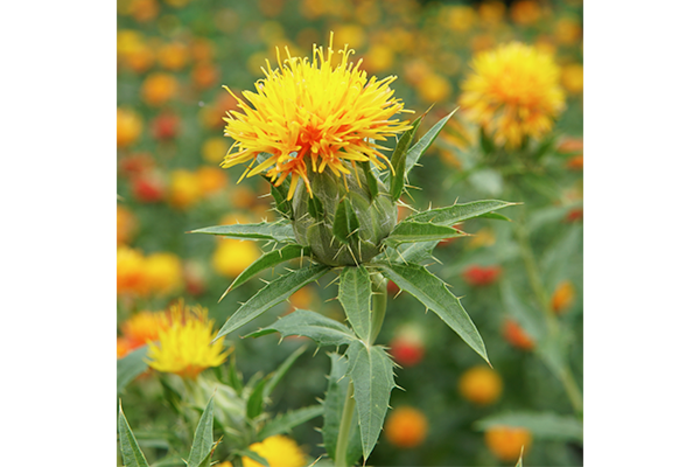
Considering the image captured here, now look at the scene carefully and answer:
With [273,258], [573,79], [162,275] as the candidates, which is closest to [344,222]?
[273,258]

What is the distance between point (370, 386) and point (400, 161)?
347 millimetres

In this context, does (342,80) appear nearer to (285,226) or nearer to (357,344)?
(285,226)

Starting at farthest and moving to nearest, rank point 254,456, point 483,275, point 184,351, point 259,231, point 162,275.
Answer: point 483,275
point 162,275
point 184,351
point 254,456
point 259,231

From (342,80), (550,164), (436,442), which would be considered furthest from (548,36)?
(342,80)

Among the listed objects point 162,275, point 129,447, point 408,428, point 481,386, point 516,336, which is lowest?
point 408,428

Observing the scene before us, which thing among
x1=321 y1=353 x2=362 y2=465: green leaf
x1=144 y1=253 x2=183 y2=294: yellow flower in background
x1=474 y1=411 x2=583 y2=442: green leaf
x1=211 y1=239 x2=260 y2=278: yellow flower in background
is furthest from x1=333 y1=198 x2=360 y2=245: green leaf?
x1=211 y1=239 x2=260 y2=278: yellow flower in background

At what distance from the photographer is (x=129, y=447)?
2.64 feet

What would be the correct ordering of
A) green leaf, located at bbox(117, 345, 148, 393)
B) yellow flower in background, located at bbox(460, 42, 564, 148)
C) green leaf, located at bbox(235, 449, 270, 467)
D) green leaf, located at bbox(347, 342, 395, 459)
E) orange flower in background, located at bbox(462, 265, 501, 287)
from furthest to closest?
orange flower in background, located at bbox(462, 265, 501, 287)
yellow flower in background, located at bbox(460, 42, 564, 148)
green leaf, located at bbox(117, 345, 148, 393)
green leaf, located at bbox(235, 449, 270, 467)
green leaf, located at bbox(347, 342, 395, 459)

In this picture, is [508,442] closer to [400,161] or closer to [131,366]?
[131,366]

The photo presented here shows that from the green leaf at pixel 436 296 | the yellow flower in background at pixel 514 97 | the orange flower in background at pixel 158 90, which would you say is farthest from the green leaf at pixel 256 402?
the orange flower in background at pixel 158 90

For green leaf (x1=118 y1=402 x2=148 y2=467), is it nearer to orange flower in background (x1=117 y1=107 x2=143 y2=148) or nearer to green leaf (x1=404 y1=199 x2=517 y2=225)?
green leaf (x1=404 y1=199 x2=517 y2=225)

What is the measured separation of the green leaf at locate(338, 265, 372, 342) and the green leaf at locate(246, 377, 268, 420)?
0.37 metres

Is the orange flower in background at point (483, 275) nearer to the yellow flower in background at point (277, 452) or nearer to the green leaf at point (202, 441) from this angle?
the yellow flower in background at point (277, 452)

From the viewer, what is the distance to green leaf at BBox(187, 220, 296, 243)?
82cm
